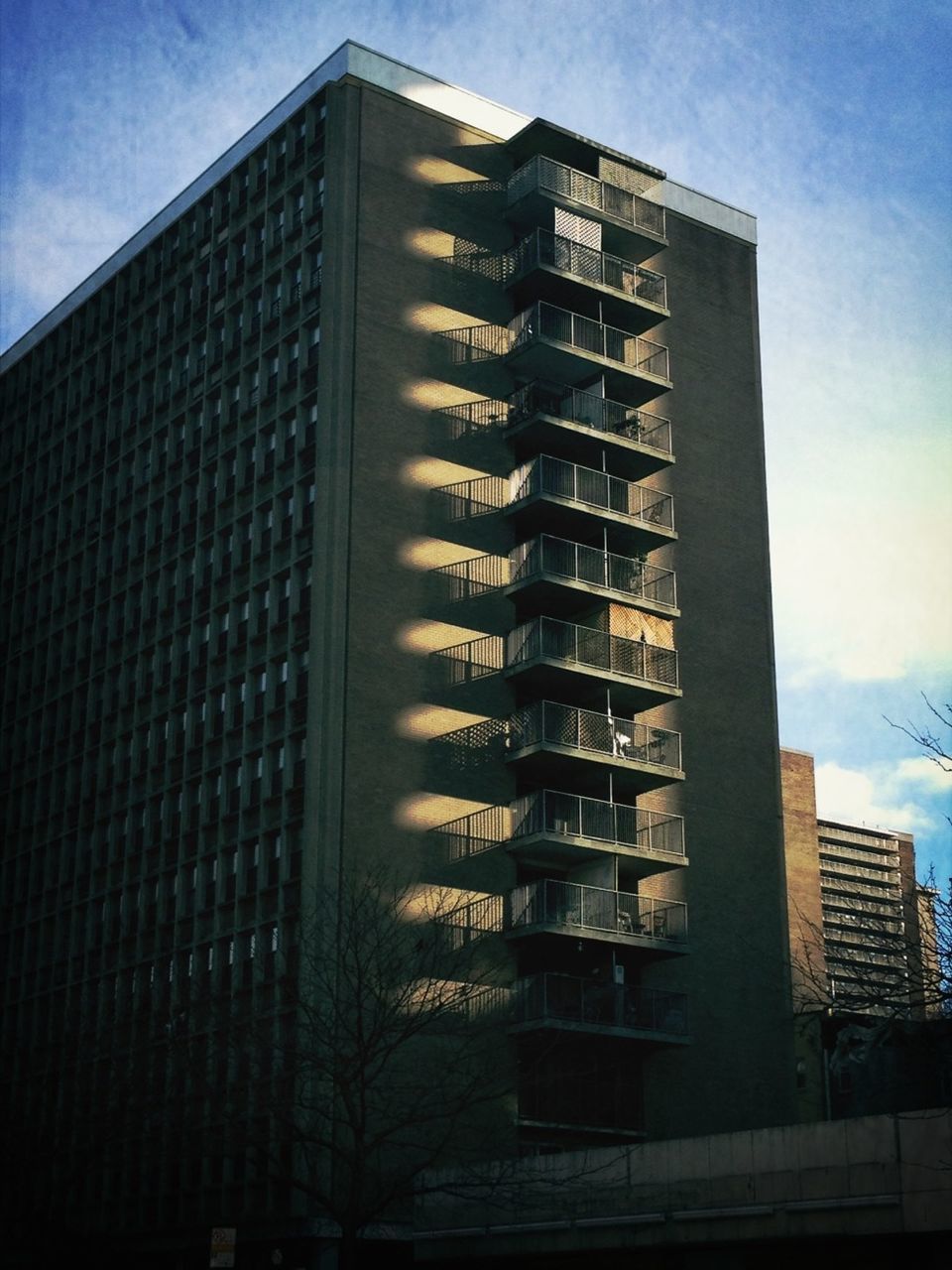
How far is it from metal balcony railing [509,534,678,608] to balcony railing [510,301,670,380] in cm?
626

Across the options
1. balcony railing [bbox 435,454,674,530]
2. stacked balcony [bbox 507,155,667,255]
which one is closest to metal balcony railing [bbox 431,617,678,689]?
balcony railing [bbox 435,454,674,530]

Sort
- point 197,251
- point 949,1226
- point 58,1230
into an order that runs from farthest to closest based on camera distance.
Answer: point 197,251 → point 58,1230 → point 949,1226

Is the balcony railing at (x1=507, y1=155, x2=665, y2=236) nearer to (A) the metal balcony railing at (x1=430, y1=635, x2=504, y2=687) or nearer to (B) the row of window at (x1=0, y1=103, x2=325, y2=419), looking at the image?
(B) the row of window at (x1=0, y1=103, x2=325, y2=419)

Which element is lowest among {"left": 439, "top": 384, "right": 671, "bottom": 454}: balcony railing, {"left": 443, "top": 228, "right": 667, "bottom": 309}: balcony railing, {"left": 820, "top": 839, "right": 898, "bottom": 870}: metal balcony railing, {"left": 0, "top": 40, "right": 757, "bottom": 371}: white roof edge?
{"left": 439, "top": 384, "right": 671, "bottom": 454}: balcony railing

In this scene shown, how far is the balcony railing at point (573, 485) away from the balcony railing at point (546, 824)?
8.87 meters

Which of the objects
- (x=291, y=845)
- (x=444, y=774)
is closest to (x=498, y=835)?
(x=444, y=774)

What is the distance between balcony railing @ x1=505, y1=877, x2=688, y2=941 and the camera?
50.5 m

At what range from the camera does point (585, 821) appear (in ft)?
172

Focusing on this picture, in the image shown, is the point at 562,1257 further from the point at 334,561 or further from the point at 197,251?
the point at 197,251

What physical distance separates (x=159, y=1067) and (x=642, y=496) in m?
22.7

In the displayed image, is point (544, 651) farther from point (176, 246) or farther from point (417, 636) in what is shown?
point (176, 246)

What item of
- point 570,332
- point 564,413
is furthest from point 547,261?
point 564,413

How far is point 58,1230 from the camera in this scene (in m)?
51.7

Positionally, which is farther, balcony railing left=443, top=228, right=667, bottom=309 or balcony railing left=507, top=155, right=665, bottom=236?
balcony railing left=507, top=155, right=665, bottom=236
